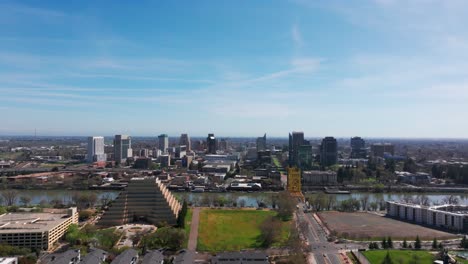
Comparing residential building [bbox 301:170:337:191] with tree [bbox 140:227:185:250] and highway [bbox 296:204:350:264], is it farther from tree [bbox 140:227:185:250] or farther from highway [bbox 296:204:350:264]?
tree [bbox 140:227:185:250]

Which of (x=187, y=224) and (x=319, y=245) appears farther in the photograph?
(x=187, y=224)

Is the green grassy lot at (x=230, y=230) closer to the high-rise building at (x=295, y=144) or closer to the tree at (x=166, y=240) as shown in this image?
the tree at (x=166, y=240)

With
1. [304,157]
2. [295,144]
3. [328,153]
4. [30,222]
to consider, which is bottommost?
[30,222]

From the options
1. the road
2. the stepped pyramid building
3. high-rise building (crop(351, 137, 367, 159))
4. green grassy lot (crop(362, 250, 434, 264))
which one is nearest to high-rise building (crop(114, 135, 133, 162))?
high-rise building (crop(351, 137, 367, 159))

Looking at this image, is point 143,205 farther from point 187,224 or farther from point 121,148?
point 121,148

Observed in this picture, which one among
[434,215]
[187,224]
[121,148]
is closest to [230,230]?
[187,224]

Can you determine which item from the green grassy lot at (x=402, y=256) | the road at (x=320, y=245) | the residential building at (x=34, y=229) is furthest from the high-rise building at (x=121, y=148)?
the green grassy lot at (x=402, y=256)
